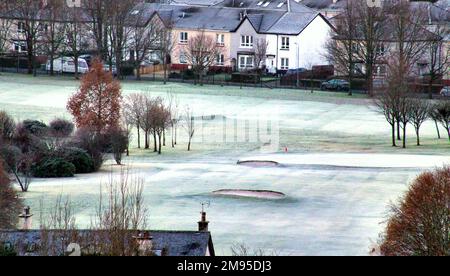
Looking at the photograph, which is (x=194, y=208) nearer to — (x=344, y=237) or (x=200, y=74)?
(x=344, y=237)

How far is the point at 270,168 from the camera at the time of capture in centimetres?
4844

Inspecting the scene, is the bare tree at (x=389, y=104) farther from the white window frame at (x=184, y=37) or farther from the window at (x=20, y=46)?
the window at (x=20, y=46)

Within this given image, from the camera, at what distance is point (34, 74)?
83562mm

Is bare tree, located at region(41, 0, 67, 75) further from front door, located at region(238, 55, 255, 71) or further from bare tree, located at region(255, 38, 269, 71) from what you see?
bare tree, located at region(255, 38, 269, 71)

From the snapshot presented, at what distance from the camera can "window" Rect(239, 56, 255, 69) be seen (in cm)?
8944

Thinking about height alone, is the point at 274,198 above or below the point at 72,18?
below

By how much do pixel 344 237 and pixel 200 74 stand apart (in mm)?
51394

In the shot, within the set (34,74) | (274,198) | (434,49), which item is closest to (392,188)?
(274,198)

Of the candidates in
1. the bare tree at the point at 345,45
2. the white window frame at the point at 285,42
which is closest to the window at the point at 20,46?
the white window frame at the point at 285,42

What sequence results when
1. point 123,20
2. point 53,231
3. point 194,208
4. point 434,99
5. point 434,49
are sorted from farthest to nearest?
point 123,20 < point 434,49 < point 434,99 < point 194,208 < point 53,231

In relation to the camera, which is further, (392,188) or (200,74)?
(200,74)

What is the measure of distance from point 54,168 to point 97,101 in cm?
1172

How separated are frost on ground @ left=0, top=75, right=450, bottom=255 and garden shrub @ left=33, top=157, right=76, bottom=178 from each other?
479 millimetres

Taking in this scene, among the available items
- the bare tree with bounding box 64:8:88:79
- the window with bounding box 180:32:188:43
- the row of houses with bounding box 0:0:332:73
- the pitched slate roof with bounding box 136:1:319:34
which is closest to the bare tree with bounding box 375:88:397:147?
the row of houses with bounding box 0:0:332:73
